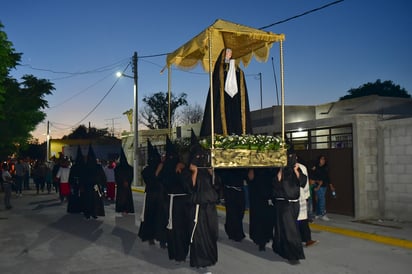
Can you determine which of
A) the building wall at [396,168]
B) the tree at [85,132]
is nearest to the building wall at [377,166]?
the building wall at [396,168]

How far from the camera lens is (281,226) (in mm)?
6848

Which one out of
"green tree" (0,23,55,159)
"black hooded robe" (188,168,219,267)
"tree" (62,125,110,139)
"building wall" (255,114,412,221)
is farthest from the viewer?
"tree" (62,125,110,139)

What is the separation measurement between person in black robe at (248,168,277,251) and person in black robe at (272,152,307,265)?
54cm

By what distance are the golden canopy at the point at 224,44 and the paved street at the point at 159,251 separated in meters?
3.45

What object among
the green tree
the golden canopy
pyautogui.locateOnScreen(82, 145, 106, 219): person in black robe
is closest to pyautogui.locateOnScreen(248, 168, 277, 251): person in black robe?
the golden canopy

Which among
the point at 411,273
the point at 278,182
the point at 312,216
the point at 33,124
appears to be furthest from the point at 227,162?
the point at 33,124

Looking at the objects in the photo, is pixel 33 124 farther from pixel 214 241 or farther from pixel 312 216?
pixel 214 241

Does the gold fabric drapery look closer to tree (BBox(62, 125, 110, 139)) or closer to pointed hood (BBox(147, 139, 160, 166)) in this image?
pointed hood (BBox(147, 139, 160, 166))

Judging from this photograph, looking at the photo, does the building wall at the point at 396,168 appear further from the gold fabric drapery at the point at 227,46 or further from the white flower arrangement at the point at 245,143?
the white flower arrangement at the point at 245,143

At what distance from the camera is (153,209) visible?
8820 millimetres

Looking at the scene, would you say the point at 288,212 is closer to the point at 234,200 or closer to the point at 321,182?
the point at 234,200

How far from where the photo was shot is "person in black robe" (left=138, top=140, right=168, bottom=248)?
805cm

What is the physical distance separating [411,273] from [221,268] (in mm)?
2796

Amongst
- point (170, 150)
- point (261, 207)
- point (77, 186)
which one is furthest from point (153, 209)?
point (77, 186)
